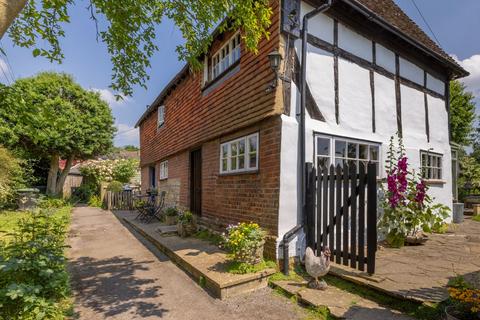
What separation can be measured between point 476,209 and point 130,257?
43.2 feet

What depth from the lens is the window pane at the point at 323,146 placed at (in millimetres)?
5484

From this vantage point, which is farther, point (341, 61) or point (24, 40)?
point (341, 61)

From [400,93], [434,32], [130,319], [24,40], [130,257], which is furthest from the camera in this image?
[434,32]

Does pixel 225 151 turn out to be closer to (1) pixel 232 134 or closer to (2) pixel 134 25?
(1) pixel 232 134

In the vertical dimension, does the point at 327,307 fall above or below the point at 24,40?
below

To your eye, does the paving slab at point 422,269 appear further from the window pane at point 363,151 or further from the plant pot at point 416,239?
the window pane at point 363,151

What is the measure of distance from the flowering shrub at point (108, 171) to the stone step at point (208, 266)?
49.1 ft

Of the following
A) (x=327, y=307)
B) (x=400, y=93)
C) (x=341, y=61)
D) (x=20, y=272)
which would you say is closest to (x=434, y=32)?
(x=400, y=93)

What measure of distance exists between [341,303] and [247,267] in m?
1.52

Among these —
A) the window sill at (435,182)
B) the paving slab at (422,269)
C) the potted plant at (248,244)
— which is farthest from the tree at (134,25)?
the window sill at (435,182)

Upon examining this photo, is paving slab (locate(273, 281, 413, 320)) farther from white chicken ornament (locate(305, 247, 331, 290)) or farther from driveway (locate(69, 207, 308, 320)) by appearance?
driveway (locate(69, 207, 308, 320))

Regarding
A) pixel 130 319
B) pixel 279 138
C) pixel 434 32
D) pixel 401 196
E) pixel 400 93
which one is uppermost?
pixel 434 32

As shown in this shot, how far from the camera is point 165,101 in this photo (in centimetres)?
1265

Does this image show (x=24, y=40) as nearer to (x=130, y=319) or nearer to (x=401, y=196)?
(x=130, y=319)
